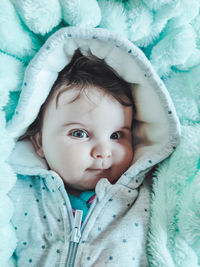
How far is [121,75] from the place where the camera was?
998 mm

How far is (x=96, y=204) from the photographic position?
0.93m

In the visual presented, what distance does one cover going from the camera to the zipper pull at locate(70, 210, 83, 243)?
881 millimetres

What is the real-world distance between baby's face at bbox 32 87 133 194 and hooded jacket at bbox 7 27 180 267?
4 cm

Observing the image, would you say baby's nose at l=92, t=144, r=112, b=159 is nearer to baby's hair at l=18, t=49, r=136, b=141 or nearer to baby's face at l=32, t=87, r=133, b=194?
baby's face at l=32, t=87, r=133, b=194

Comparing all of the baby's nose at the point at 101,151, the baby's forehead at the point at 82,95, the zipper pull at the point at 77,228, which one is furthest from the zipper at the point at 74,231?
the baby's forehead at the point at 82,95

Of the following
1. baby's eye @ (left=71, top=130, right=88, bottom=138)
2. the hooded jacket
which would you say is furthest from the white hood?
baby's eye @ (left=71, top=130, right=88, bottom=138)

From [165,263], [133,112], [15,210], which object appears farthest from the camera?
[133,112]

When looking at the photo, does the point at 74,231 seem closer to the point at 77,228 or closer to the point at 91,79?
the point at 77,228

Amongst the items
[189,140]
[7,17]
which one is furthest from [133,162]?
[7,17]

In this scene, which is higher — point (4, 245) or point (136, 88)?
point (136, 88)

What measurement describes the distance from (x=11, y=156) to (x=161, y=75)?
492 millimetres

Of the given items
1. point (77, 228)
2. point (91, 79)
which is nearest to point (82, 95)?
point (91, 79)

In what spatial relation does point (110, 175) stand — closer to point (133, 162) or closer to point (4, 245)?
point (133, 162)

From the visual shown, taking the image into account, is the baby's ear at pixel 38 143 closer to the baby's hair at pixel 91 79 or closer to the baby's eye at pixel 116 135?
the baby's hair at pixel 91 79
